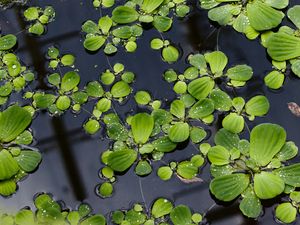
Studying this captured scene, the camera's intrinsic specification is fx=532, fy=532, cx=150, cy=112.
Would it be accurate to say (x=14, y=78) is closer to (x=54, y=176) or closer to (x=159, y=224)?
(x=54, y=176)

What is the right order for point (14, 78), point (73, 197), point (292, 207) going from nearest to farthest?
point (292, 207) → point (73, 197) → point (14, 78)

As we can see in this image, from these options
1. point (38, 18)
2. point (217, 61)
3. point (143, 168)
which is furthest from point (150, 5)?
point (143, 168)

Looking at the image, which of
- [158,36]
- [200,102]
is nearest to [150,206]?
[200,102]

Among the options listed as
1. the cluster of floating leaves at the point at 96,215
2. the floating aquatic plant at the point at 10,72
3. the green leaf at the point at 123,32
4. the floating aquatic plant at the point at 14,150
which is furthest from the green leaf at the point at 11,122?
the green leaf at the point at 123,32

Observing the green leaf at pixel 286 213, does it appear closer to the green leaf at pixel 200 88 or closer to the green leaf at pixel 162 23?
the green leaf at pixel 200 88

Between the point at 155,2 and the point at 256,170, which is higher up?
the point at 155,2

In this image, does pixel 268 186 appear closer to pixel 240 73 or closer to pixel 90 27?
pixel 240 73
